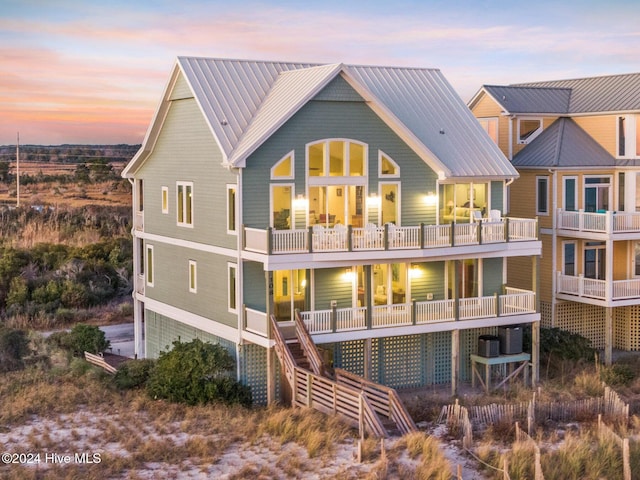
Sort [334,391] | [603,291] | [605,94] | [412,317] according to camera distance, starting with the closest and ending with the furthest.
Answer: [334,391] < [412,317] < [603,291] < [605,94]

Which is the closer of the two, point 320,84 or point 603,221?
point 320,84

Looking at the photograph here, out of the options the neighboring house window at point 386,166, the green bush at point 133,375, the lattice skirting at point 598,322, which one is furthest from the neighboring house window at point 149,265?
the lattice skirting at point 598,322

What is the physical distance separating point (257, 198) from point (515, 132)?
13.7 m

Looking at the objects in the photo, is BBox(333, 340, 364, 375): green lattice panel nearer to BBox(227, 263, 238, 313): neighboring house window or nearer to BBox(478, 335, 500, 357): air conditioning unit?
BBox(227, 263, 238, 313): neighboring house window

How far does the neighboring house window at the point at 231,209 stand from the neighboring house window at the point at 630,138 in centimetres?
1573

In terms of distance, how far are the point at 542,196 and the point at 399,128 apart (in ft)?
28.9

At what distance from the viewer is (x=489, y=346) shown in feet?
104

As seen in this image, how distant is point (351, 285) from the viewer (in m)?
31.0

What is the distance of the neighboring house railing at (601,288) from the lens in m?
35.5

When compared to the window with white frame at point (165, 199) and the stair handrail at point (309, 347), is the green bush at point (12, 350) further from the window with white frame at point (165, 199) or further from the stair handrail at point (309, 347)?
the stair handrail at point (309, 347)

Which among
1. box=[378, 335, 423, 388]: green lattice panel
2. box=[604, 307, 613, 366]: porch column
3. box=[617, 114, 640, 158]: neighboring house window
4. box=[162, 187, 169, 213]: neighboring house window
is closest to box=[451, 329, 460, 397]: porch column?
box=[378, 335, 423, 388]: green lattice panel

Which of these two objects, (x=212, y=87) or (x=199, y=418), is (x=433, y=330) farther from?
(x=212, y=87)

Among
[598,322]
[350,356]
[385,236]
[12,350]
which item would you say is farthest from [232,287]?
[598,322]

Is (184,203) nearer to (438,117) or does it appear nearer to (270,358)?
(270,358)
